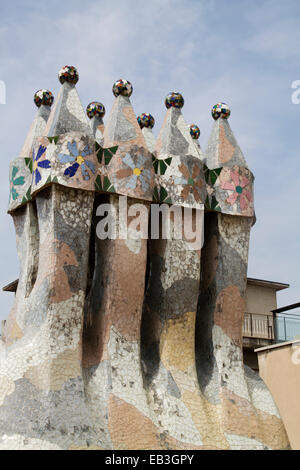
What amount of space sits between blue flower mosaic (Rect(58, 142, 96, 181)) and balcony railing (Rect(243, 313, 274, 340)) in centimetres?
1020

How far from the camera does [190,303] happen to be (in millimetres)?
10227

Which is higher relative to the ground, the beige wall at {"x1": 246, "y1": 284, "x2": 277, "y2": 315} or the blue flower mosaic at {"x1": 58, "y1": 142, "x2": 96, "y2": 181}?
the blue flower mosaic at {"x1": 58, "y1": 142, "x2": 96, "y2": 181}

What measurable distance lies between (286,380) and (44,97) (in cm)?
731

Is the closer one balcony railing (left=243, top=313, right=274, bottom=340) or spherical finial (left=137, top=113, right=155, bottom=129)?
spherical finial (left=137, top=113, right=155, bottom=129)

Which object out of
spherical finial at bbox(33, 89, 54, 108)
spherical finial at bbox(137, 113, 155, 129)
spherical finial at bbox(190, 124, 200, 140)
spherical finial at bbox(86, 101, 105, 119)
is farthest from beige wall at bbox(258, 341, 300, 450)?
spherical finial at bbox(33, 89, 54, 108)

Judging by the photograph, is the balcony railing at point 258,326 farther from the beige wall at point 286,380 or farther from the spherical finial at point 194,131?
the spherical finial at point 194,131

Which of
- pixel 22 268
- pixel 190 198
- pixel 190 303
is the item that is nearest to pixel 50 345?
pixel 22 268

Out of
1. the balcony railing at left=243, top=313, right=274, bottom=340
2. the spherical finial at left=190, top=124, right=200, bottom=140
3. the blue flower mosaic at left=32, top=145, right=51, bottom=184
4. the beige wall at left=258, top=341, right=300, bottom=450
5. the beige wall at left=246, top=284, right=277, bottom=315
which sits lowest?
the beige wall at left=258, top=341, right=300, bottom=450

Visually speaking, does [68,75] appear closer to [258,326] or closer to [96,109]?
[96,109]

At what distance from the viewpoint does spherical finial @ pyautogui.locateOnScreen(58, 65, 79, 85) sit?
10.3m

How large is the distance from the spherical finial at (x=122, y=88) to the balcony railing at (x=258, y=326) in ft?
31.6

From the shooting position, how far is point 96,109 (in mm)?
11797

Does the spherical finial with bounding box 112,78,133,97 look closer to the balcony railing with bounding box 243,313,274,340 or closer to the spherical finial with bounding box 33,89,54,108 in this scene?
the spherical finial with bounding box 33,89,54,108

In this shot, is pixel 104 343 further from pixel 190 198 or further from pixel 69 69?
pixel 69 69
